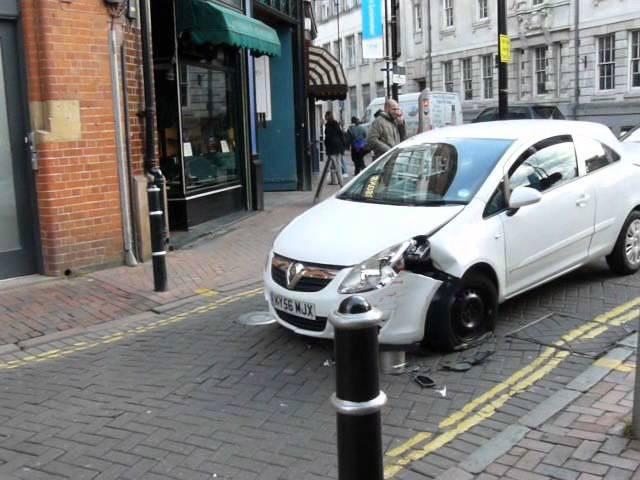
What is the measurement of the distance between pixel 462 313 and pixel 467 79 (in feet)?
122

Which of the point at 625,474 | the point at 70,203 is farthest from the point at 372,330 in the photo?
the point at 70,203

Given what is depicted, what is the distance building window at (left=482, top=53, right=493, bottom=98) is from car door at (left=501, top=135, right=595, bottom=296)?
109 feet

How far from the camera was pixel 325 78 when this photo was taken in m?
19.6

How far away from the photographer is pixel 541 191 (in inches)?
243

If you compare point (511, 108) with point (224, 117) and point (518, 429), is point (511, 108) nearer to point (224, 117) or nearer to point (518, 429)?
point (224, 117)

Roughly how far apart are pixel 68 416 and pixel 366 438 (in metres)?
2.76

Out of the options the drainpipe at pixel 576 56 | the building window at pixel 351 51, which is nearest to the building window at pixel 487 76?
the drainpipe at pixel 576 56

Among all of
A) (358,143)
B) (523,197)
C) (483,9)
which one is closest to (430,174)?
(523,197)

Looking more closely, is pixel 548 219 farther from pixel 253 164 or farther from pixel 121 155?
pixel 253 164

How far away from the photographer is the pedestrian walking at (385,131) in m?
11.2

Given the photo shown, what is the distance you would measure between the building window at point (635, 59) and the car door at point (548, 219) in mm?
27082

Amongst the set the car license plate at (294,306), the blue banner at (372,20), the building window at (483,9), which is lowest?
the car license plate at (294,306)

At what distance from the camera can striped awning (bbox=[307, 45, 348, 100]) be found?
765 inches

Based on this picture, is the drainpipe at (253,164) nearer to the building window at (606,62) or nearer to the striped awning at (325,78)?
the striped awning at (325,78)
